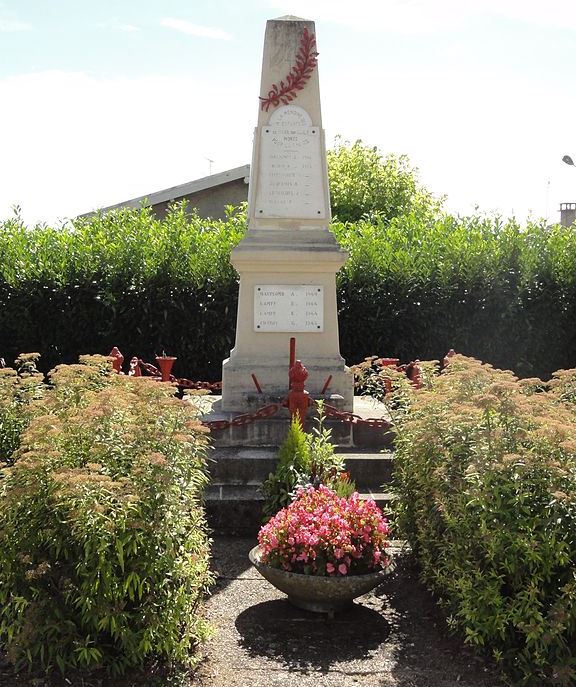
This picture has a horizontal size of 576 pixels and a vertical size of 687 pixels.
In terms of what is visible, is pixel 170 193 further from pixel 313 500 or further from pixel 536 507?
pixel 536 507

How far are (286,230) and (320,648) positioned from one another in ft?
14.9

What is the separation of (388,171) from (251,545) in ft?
58.2

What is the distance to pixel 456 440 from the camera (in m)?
4.70

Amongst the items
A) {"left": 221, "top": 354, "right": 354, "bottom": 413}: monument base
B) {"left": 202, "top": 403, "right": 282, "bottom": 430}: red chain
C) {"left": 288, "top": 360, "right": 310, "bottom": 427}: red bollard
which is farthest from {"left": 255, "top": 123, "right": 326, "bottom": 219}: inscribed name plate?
{"left": 202, "top": 403, "right": 282, "bottom": 430}: red chain

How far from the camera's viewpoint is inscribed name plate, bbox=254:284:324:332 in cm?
803

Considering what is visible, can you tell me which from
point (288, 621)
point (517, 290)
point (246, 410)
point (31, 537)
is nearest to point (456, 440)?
point (288, 621)

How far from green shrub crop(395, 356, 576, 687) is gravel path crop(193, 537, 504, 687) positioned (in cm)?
19

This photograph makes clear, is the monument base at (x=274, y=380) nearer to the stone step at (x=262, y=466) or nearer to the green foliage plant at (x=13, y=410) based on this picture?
the stone step at (x=262, y=466)

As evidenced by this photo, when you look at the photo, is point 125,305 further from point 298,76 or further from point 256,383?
point 298,76

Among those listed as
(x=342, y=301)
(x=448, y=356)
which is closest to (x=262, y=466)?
(x=448, y=356)

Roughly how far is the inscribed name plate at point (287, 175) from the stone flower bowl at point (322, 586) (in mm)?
4098

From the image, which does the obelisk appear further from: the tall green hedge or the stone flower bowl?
the stone flower bowl

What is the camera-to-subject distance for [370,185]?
866 inches

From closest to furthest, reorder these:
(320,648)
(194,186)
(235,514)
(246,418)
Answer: (320,648)
(235,514)
(246,418)
(194,186)
